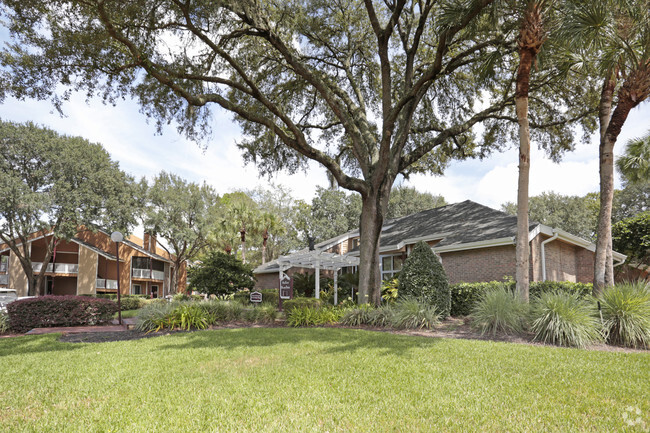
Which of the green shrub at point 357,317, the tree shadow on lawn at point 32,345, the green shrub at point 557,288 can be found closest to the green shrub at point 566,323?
the green shrub at point 557,288

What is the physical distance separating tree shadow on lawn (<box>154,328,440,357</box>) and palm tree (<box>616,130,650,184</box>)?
1379cm

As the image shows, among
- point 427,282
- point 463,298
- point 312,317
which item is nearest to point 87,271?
point 312,317

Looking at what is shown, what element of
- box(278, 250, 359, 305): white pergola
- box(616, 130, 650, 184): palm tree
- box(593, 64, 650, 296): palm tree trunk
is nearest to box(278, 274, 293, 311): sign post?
box(278, 250, 359, 305): white pergola

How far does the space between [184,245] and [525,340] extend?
36072 mm

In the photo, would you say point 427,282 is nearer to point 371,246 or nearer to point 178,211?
point 371,246

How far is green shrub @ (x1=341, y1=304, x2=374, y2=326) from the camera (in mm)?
11344

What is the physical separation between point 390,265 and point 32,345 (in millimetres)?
15865

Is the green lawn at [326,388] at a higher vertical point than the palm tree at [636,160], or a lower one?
lower

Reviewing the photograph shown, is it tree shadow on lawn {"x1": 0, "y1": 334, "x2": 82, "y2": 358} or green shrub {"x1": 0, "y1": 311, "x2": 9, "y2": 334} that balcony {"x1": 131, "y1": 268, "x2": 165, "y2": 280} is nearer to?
green shrub {"x1": 0, "y1": 311, "x2": 9, "y2": 334}

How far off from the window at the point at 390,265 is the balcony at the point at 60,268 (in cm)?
2822

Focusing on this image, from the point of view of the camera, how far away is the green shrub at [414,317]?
1020cm

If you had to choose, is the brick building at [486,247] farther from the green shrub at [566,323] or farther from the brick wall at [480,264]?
the green shrub at [566,323]

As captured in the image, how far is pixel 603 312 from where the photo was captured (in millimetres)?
8406

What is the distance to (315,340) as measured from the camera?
27.1 ft
